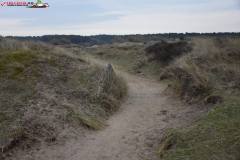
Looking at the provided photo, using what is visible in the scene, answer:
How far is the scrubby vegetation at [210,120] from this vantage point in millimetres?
3817

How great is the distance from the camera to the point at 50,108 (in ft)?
19.8

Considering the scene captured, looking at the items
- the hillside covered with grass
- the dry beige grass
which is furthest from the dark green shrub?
the dry beige grass

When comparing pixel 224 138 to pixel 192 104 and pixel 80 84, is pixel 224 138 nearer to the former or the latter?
pixel 192 104

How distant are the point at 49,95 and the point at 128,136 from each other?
96.7 inches

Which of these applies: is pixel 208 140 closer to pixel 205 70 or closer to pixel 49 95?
pixel 49 95

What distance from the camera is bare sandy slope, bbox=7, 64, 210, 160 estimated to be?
14.8ft

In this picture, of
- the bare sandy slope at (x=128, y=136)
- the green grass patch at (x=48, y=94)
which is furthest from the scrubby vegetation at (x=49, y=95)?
the bare sandy slope at (x=128, y=136)

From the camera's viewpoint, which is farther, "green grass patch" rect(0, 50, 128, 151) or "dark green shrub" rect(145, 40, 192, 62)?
"dark green shrub" rect(145, 40, 192, 62)

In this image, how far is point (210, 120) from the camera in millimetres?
4859

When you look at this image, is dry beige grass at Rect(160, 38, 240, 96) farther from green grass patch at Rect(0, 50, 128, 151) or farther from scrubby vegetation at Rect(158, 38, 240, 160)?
green grass patch at Rect(0, 50, 128, 151)

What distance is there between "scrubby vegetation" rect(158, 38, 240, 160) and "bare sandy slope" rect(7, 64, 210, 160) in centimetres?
39

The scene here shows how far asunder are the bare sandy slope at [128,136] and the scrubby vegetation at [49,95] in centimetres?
33

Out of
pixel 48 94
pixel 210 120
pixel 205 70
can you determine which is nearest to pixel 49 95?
pixel 48 94

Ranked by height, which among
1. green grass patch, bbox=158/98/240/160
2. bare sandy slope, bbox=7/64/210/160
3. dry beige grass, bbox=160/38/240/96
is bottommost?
bare sandy slope, bbox=7/64/210/160
